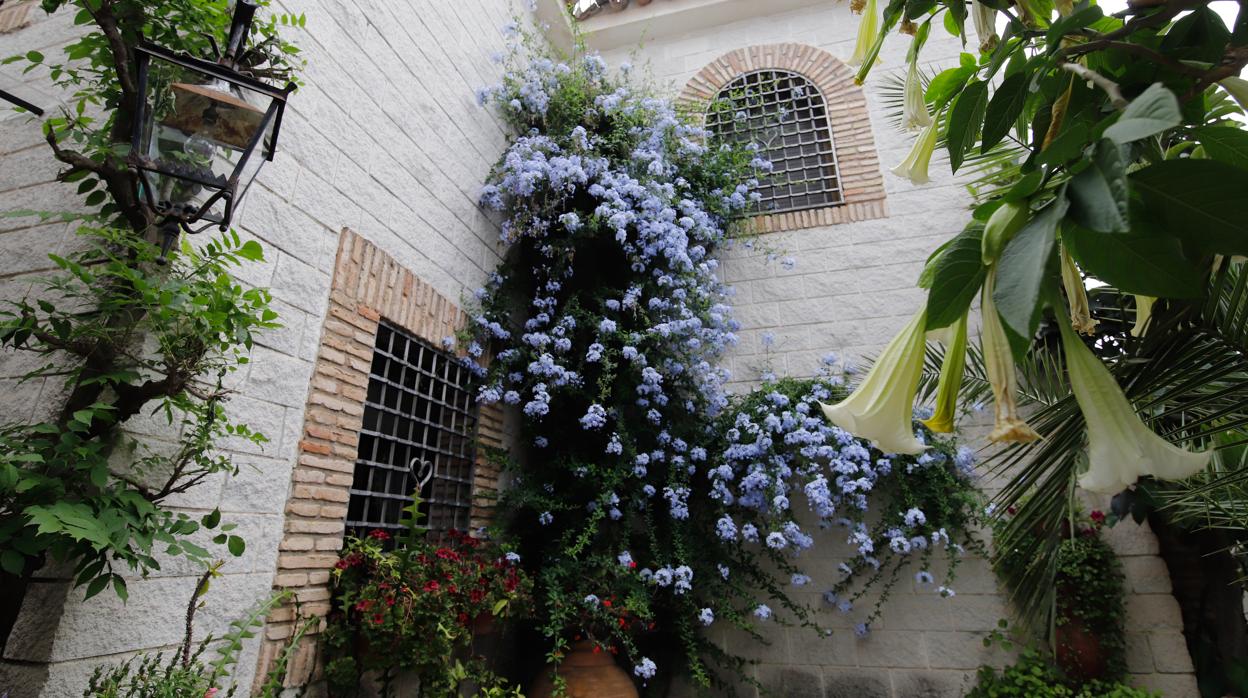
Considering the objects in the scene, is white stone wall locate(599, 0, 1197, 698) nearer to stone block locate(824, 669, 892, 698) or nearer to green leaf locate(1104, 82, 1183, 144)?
stone block locate(824, 669, 892, 698)

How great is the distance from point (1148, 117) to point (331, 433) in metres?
2.75

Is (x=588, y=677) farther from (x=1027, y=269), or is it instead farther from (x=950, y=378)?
(x=1027, y=269)

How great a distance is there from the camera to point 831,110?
543 cm

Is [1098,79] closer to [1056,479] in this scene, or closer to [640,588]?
[1056,479]

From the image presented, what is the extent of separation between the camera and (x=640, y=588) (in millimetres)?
3535

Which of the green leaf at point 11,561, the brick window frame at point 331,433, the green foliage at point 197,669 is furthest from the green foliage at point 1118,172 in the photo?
the brick window frame at point 331,433

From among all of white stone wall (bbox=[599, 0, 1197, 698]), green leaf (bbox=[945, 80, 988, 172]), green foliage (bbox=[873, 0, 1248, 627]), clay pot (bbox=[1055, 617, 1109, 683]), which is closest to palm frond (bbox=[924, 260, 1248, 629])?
green foliage (bbox=[873, 0, 1248, 627])

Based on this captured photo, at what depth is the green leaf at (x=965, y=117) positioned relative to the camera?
3.09ft

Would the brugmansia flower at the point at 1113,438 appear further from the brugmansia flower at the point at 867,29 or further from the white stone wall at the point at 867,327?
the white stone wall at the point at 867,327

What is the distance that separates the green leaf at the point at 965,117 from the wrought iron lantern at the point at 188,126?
5.56 ft

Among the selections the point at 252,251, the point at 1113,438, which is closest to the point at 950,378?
the point at 1113,438

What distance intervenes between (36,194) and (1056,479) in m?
3.26

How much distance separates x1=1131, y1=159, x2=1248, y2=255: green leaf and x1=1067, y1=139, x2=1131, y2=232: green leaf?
0.06 metres

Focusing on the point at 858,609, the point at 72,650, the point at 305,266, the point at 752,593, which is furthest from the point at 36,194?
the point at 858,609
